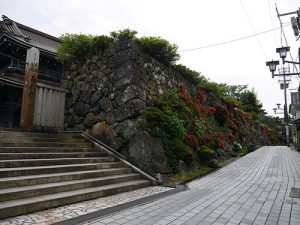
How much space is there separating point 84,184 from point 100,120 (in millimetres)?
3818

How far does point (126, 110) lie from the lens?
359 inches

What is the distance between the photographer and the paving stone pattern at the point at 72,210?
4126 millimetres

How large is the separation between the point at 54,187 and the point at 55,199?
0.49 m

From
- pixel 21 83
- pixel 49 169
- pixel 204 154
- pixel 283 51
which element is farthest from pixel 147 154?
pixel 21 83

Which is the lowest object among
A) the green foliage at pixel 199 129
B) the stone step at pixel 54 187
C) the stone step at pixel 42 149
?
the stone step at pixel 54 187

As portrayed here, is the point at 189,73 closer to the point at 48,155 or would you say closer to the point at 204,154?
the point at 204,154

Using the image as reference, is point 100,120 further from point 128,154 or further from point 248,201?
point 248,201

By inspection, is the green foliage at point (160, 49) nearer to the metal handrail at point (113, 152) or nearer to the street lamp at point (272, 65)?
the metal handrail at point (113, 152)

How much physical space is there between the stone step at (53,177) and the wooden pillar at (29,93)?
3331 millimetres

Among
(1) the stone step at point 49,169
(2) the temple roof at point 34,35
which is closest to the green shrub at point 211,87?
(1) the stone step at point 49,169

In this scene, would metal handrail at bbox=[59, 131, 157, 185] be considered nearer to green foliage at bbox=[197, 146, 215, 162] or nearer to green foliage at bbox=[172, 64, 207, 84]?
green foliage at bbox=[197, 146, 215, 162]

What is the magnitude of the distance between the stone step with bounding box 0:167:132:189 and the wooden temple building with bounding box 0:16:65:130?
372cm

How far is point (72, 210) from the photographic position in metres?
4.86

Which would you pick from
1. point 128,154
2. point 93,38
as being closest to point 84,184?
point 128,154
